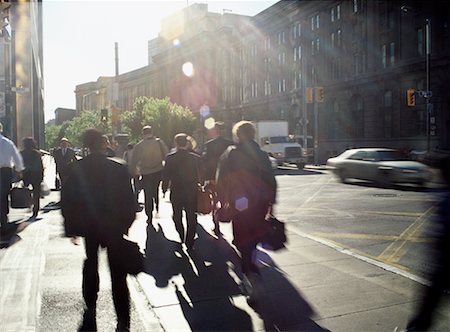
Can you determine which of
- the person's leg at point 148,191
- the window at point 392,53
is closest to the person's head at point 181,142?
the person's leg at point 148,191

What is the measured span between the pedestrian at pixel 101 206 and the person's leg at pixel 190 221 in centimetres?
283

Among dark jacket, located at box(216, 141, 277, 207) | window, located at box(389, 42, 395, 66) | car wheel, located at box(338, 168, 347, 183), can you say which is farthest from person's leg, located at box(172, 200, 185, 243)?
window, located at box(389, 42, 395, 66)

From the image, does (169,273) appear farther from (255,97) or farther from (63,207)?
(255,97)

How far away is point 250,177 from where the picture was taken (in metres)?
5.04

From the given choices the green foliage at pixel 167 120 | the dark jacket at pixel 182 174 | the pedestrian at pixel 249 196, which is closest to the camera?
the pedestrian at pixel 249 196

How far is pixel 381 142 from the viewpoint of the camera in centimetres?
4819

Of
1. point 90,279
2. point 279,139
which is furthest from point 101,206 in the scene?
point 279,139

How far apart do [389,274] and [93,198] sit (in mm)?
3727

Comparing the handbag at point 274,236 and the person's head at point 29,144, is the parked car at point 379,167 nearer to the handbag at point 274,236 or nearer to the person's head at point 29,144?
the person's head at point 29,144

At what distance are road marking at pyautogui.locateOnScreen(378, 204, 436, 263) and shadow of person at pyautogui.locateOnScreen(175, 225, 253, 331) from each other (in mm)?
2150

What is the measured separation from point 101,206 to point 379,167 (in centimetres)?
1462

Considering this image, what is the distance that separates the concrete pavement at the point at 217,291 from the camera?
4496 mm

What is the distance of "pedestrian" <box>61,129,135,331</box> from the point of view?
430 cm

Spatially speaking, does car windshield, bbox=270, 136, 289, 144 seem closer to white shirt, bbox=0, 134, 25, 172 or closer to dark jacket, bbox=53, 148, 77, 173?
dark jacket, bbox=53, 148, 77, 173
